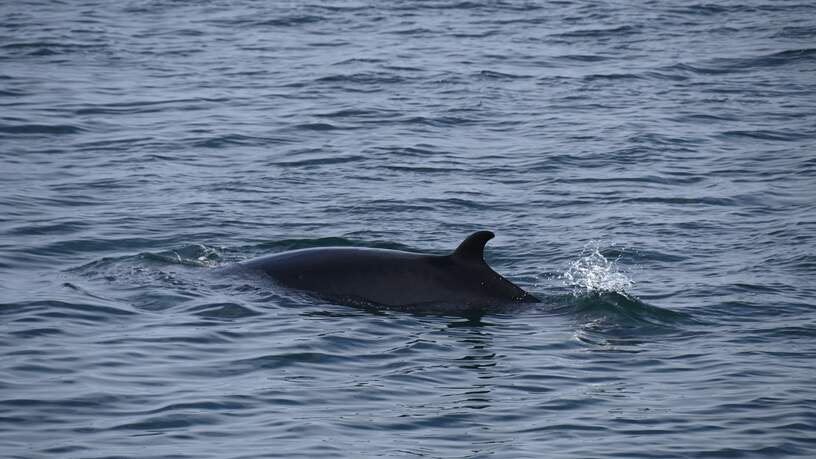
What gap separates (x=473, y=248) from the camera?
39.1 feet

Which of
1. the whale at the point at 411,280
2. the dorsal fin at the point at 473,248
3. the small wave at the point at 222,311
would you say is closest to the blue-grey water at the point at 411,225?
the small wave at the point at 222,311

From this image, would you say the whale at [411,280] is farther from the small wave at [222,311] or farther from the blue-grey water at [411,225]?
the small wave at [222,311]

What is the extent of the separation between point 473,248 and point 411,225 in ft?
14.4

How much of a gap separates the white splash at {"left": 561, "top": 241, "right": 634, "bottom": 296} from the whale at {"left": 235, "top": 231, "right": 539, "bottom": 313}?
852mm

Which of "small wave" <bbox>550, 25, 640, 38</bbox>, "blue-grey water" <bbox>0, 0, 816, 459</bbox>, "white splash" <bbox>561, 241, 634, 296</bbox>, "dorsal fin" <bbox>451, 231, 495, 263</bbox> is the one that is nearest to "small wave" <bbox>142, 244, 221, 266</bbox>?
"blue-grey water" <bbox>0, 0, 816, 459</bbox>

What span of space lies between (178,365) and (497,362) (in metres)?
2.59

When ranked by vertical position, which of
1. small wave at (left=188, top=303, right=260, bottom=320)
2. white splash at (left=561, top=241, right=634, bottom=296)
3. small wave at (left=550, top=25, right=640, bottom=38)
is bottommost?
white splash at (left=561, top=241, right=634, bottom=296)

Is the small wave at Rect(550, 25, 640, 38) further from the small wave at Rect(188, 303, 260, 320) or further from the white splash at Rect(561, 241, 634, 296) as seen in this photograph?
the small wave at Rect(188, 303, 260, 320)

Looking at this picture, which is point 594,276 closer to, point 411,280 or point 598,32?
point 411,280

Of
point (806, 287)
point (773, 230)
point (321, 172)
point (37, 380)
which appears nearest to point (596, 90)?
point (321, 172)

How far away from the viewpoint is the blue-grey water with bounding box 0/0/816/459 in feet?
32.0

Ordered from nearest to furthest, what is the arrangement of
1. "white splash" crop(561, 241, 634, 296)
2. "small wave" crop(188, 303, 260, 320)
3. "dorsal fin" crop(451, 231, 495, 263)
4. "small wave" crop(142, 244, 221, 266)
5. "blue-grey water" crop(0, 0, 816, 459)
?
"blue-grey water" crop(0, 0, 816, 459) < "dorsal fin" crop(451, 231, 495, 263) < "small wave" crop(188, 303, 260, 320) < "white splash" crop(561, 241, 634, 296) < "small wave" crop(142, 244, 221, 266)

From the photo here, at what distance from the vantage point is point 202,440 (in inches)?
360

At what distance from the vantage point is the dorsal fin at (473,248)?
11.7 metres
